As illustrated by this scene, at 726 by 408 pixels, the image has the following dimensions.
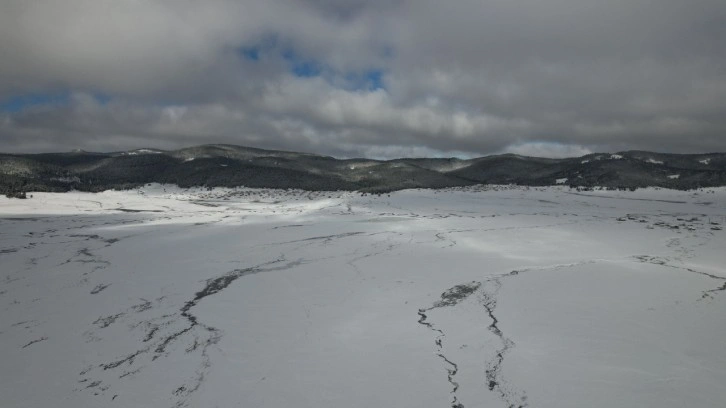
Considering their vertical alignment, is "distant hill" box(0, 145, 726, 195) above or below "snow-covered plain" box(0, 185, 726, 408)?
above

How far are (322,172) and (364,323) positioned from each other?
9609 centimetres

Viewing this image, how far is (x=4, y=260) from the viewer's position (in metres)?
12.0

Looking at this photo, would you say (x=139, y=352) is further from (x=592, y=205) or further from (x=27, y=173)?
(x=27, y=173)

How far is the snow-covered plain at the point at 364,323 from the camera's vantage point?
5.04 meters

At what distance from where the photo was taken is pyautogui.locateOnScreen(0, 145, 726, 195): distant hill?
52500 mm

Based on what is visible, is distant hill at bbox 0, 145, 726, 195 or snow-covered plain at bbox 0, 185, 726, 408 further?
distant hill at bbox 0, 145, 726, 195

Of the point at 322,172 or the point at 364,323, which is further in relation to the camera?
the point at 322,172

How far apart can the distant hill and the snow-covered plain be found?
30789 mm

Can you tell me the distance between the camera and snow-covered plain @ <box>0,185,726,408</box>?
5.04m

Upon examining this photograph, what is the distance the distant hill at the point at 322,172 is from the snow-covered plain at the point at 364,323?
101 ft

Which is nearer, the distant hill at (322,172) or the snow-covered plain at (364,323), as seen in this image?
the snow-covered plain at (364,323)

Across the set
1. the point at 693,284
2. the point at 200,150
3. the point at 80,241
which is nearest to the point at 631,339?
the point at 693,284

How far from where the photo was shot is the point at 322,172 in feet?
335

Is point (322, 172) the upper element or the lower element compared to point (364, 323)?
upper
